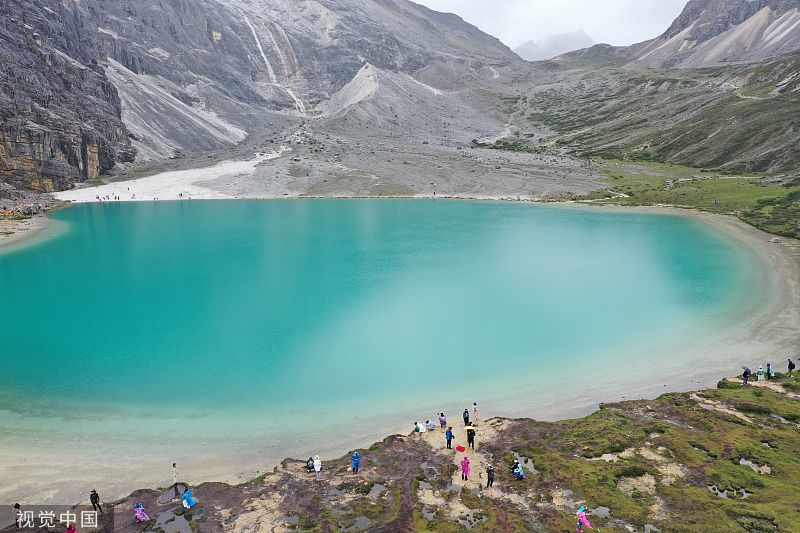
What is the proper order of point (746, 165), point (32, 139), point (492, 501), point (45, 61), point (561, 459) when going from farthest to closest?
point (45, 61) < point (746, 165) < point (32, 139) < point (561, 459) < point (492, 501)

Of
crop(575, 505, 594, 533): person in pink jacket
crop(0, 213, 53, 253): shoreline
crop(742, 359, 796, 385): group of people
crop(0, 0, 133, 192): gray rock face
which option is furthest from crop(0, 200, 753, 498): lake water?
crop(0, 0, 133, 192): gray rock face

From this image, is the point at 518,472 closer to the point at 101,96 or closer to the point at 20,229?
the point at 20,229

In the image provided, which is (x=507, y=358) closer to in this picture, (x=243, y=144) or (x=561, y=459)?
(x=561, y=459)

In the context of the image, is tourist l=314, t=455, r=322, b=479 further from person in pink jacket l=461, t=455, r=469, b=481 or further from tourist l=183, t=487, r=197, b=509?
person in pink jacket l=461, t=455, r=469, b=481

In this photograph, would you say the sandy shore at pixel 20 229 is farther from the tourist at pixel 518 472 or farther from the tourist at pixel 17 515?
the tourist at pixel 518 472

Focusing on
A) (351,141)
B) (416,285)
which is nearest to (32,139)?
(351,141)

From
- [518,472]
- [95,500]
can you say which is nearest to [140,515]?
[95,500]
